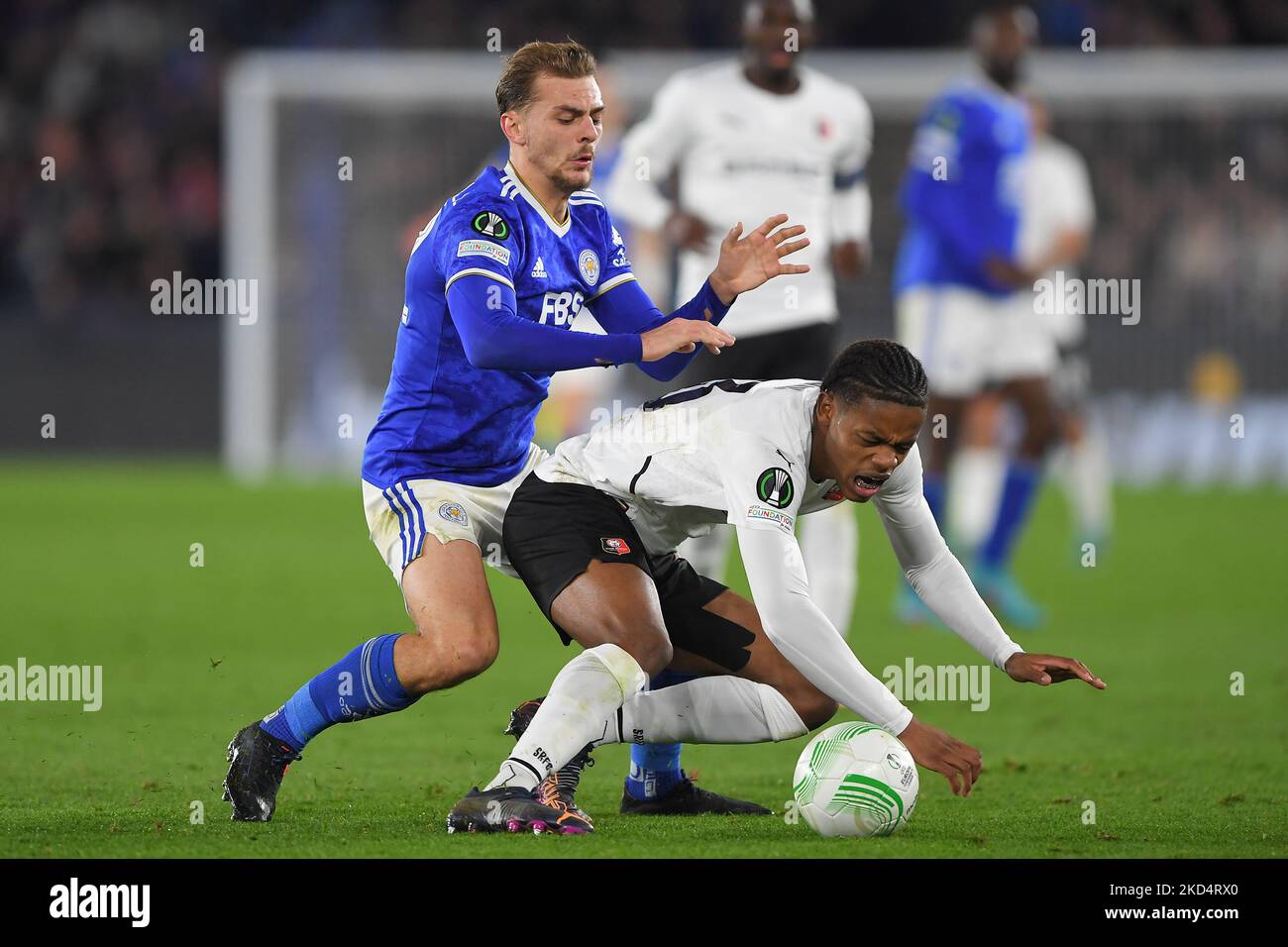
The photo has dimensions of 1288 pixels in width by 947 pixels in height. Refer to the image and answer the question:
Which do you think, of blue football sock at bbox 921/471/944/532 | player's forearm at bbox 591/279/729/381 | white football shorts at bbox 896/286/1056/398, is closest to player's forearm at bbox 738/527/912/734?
player's forearm at bbox 591/279/729/381

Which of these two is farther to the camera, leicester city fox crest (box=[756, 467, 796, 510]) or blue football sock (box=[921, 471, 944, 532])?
blue football sock (box=[921, 471, 944, 532])

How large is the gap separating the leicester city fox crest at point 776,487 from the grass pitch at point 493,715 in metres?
0.82

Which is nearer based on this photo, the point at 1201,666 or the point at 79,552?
the point at 1201,666

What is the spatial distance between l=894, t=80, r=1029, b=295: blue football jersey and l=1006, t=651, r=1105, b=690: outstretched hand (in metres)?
5.52

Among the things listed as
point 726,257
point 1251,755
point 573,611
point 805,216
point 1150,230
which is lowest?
point 1251,755

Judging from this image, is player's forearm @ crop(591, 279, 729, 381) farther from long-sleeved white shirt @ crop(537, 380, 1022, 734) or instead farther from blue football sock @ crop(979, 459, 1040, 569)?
blue football sock @ crop(979, 459, 1040, 569)

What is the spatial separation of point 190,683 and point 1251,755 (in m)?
4.03

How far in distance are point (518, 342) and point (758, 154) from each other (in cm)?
344

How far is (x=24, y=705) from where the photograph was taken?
278 inches

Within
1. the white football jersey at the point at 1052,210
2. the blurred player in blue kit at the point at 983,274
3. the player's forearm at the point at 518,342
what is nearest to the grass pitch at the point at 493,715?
the blurred player in blue kit at the point at 983,274

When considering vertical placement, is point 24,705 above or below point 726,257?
below

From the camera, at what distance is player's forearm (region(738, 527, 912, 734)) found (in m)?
4.44

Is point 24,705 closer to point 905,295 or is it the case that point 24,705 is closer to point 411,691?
point 411,691
